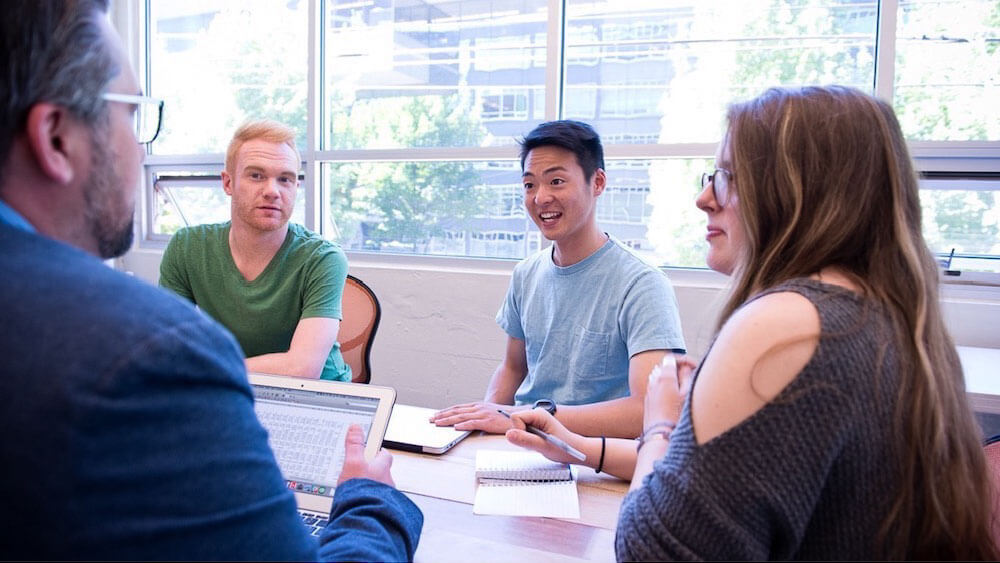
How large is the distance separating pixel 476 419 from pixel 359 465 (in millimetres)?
588

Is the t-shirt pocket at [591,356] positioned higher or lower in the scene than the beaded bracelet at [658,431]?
lower

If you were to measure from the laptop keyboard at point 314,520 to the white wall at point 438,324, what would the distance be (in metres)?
1.93

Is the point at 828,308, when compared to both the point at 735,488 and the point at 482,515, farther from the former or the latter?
the point at 482,515

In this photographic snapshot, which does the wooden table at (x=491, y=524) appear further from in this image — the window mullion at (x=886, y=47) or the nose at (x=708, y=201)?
the window mullion at (x=886, y=47)

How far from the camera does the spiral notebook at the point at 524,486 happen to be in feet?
3.86

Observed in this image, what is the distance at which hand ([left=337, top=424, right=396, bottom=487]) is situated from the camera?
103 centimetres

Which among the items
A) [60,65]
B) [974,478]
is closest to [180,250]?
[60,65]

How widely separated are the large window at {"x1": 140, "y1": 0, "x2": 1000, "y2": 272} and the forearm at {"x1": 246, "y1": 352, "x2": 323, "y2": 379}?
5.09ft

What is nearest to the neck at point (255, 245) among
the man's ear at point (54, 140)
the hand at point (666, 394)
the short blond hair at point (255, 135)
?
the short blond hair at point (255, 135)

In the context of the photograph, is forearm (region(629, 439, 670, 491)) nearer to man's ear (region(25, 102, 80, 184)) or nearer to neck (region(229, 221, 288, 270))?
man's ear (region(25, 102, 80, 184))

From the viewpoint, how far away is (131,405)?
55 cm

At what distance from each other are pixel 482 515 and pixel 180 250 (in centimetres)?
140

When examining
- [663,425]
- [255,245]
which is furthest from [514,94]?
[663,425]

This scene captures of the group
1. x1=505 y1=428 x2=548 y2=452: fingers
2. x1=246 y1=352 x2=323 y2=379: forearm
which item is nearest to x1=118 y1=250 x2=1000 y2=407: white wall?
x1=246 y1=352 x2=323 y2=379: forearm
